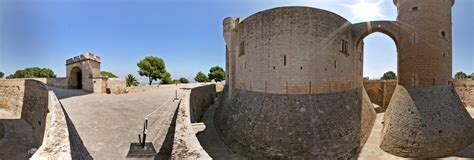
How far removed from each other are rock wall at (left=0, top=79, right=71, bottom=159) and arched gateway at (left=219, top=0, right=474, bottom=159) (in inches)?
265

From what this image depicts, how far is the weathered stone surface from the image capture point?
33.2ft

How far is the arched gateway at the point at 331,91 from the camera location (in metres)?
9.49

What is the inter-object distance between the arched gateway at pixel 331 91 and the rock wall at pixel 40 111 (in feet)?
22.1

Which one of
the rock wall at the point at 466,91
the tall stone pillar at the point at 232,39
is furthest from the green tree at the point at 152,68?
the rock wall at the point at 466,91

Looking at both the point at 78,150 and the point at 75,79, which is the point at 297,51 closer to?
the point at 78,150

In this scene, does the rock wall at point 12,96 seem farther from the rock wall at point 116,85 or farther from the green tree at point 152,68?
the green tree at point 152,68

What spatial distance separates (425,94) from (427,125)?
5.62ft

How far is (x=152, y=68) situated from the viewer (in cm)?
3562

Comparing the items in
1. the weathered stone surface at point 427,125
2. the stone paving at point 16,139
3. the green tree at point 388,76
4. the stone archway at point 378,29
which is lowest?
the stone paving at point 16,139

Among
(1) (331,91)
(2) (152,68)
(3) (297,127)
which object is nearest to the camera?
(3) (297,127)

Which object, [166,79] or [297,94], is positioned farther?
[166,79]

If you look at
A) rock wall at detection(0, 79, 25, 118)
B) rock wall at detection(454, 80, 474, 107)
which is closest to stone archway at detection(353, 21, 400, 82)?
rock wall at detection(454, 80, 474, 107)

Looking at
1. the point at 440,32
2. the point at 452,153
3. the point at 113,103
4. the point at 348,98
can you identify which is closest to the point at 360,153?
the point at 348,98

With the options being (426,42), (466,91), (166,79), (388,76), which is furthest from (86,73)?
(388,76)
